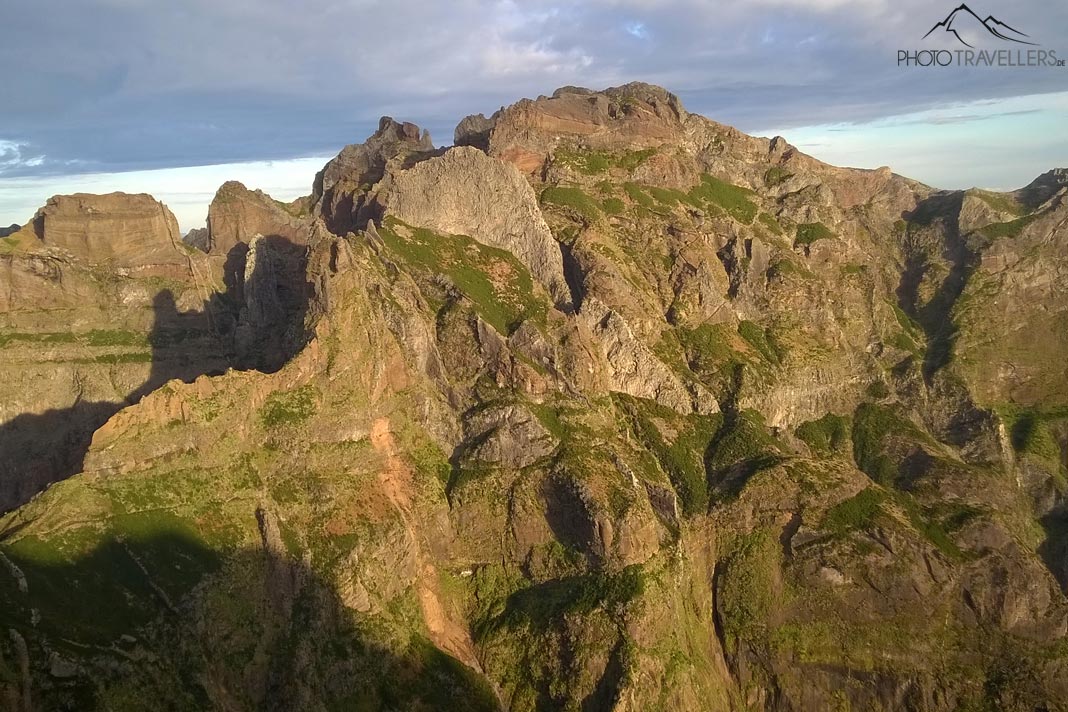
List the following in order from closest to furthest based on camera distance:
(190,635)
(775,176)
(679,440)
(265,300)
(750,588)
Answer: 1. (190,635)
2. (750,588)
3. (679,440)
4. (265,300)
5. (775,176)

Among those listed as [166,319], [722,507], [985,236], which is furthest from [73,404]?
[985,236]

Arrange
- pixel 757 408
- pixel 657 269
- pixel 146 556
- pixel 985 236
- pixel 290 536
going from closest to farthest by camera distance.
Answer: pixel 146 556, pixel 290 536, pixel 757 408, pixel 657 269, pixel 985 236

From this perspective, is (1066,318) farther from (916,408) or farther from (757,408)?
(757,408)

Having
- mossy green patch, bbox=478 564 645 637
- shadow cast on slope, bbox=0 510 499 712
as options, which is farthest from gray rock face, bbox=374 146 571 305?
shadow cast on slope, bbox=0 510 499 712

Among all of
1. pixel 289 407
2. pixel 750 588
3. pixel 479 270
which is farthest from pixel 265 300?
pixel 750 588

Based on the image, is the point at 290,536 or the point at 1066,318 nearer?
the point at 290,536

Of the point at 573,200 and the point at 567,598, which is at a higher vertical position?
the point at 573,200

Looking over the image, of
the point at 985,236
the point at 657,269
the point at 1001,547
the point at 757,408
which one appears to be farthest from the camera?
the point at 985,236

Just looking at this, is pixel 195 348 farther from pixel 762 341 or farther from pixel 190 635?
pixel 762 341
